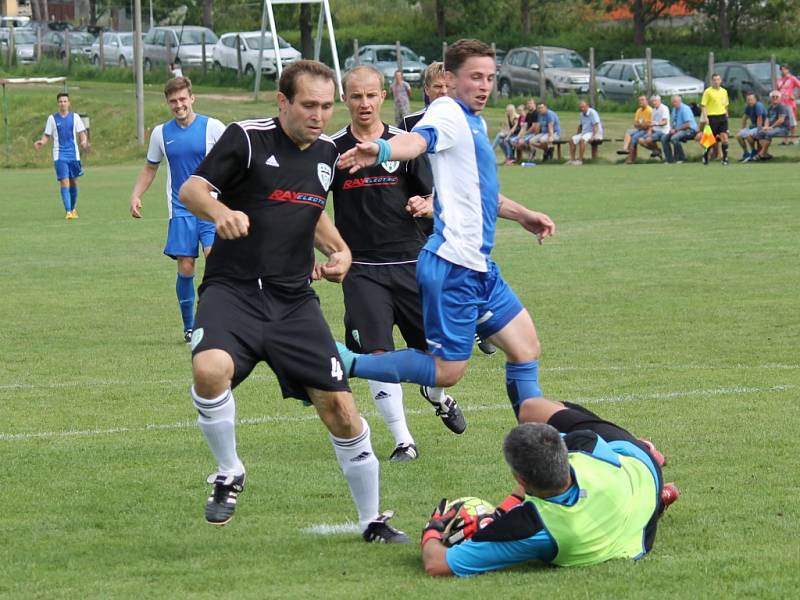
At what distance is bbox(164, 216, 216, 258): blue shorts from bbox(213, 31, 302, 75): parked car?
43794mm

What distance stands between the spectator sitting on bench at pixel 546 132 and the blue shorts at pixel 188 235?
2506cm

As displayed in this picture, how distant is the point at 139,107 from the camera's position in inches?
1677

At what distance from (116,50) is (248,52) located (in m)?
9.94

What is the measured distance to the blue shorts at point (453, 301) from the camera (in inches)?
276

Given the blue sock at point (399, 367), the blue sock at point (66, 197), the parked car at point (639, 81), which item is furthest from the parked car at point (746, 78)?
the blue sock at point (399, 367)

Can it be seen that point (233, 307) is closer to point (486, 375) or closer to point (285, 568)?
point (285, 568)

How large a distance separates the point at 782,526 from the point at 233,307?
8.36 ft

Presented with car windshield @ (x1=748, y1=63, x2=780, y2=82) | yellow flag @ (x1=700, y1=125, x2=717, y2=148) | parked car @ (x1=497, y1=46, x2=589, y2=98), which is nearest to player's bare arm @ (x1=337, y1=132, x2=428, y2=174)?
yellow flag @ (x1=700, y1=125, x2=717, y2=148)

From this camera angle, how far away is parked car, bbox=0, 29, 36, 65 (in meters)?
68.0

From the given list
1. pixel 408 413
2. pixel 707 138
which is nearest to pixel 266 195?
pixel 408 413

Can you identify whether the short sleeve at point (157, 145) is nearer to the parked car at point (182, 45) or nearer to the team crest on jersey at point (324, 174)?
the team crest on jersey at point (324, 174)

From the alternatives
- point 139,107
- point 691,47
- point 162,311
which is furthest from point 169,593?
point 691,47

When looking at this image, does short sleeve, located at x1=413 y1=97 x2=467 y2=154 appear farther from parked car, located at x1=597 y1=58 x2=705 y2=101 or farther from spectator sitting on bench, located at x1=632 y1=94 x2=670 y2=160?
parked car, located at x1=597 y1=58 x2=705 y2=101

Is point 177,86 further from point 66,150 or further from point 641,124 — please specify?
point 641,124
